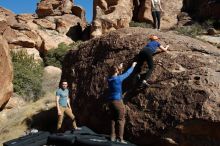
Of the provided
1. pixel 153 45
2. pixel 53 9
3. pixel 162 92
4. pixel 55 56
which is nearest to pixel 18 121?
pixel 153 45

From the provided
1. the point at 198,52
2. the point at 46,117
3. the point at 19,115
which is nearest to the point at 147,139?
the point at 198,52

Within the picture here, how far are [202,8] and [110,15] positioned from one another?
6.90m

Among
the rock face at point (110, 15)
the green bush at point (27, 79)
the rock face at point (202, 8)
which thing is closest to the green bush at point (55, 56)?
the rock face at point (110, 15)

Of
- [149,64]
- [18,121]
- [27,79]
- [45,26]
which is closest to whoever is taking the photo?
[149,64]

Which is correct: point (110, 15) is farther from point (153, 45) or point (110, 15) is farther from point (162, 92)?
point (162, 92)

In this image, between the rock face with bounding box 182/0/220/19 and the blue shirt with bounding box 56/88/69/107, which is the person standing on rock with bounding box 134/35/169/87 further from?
the rock face with bounding box 182/0/220/19

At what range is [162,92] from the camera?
10.4 metres

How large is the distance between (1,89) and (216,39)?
12.4 m

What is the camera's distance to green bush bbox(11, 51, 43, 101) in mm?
24922

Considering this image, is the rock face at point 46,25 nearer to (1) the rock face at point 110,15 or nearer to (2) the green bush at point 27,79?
(2) the green bush at point 27,79

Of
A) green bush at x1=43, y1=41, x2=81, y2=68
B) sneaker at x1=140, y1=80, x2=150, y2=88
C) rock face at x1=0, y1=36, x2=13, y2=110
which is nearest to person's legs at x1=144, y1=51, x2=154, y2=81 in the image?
Answer: sneaker at x1=140, y1=80, x2=150, y2=88

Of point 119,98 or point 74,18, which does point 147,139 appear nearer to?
point 119,98

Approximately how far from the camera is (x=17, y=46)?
111ft

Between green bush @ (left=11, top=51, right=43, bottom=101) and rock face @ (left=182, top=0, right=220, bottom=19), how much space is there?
1263 cm
